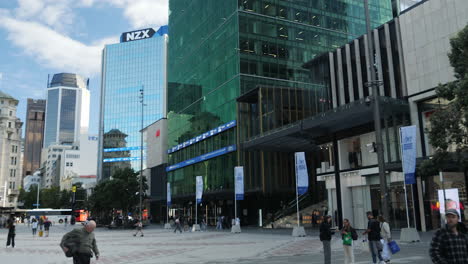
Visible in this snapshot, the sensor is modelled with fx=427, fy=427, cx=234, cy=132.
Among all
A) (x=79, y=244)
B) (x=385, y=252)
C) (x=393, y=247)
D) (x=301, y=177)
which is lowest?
(x=385, y=252)

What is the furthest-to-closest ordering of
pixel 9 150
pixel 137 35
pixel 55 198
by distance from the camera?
pixel 137 35
pixel 55 198
pixel 9 150

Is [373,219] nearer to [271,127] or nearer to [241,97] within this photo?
[271,127]

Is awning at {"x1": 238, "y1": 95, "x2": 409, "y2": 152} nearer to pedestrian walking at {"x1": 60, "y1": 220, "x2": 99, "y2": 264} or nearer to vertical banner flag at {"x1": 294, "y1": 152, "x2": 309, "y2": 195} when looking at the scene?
vertical banner flag at {"x1": 294, "y1": 152, "x2": 309, "y2": 195}

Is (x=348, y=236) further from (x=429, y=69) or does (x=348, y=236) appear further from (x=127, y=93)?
(x=127, y=93)

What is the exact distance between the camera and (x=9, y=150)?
10719cm

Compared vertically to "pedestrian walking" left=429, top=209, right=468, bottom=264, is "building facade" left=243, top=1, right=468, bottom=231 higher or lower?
higher

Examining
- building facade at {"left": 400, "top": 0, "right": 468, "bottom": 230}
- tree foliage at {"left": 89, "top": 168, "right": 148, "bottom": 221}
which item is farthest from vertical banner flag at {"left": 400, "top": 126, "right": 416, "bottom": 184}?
tree foliage at {"left": 89, "top": 168, "right": 148, "bottom": 221}

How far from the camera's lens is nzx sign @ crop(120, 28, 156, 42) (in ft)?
486

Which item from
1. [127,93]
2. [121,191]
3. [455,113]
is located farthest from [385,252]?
[127,93]

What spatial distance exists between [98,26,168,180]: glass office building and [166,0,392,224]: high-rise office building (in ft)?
237

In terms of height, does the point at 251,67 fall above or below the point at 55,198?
above

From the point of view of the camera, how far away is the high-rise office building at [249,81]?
49.1 m

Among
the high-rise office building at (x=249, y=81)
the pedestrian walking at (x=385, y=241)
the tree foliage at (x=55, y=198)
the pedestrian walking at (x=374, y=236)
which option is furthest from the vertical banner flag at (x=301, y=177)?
the tree foliage at (x=55, y=198)

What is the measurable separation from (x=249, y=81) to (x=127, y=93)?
322 ft
